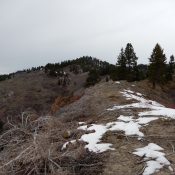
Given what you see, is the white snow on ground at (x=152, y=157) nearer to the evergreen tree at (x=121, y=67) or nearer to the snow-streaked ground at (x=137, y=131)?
the snow-streaked ground at (x=137, y=131)

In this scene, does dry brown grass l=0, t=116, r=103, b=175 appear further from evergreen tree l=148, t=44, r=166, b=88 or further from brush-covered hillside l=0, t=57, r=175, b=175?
evergreen tree l=148, t=44, r=166, b=88

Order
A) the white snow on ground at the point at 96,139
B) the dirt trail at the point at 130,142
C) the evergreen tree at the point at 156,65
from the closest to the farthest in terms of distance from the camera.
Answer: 1. the dirt trail at the point at 130,142
2. the white snow on ground at the point at 96,139
3. the evergreen tree at the point at 156,65

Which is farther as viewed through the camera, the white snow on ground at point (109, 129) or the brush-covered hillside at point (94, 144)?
the white snow on ground at point (109, 129)

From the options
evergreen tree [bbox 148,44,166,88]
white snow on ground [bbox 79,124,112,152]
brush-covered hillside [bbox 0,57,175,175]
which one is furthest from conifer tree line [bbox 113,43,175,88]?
white snow on ground [bbox 79,124,112,152]

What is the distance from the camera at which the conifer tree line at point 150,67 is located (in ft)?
169

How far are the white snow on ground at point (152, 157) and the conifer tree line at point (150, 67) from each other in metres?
39.7

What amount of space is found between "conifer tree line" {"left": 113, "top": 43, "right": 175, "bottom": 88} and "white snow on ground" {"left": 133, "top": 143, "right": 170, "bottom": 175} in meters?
39.7

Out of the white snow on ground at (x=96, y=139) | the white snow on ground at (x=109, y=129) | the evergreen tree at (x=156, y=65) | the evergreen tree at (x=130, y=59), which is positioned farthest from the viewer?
the evergreen tree at (x=130, y=59)

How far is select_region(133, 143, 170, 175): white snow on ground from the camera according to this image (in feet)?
33.2

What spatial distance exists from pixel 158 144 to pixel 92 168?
8.39 feet

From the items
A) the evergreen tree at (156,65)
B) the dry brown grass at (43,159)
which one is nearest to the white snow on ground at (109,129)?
the dry brown grass at (43,159)

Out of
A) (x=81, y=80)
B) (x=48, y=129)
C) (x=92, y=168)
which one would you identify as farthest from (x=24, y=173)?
(x=81, y=80)

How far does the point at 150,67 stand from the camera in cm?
5169

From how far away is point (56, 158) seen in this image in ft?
35.7
